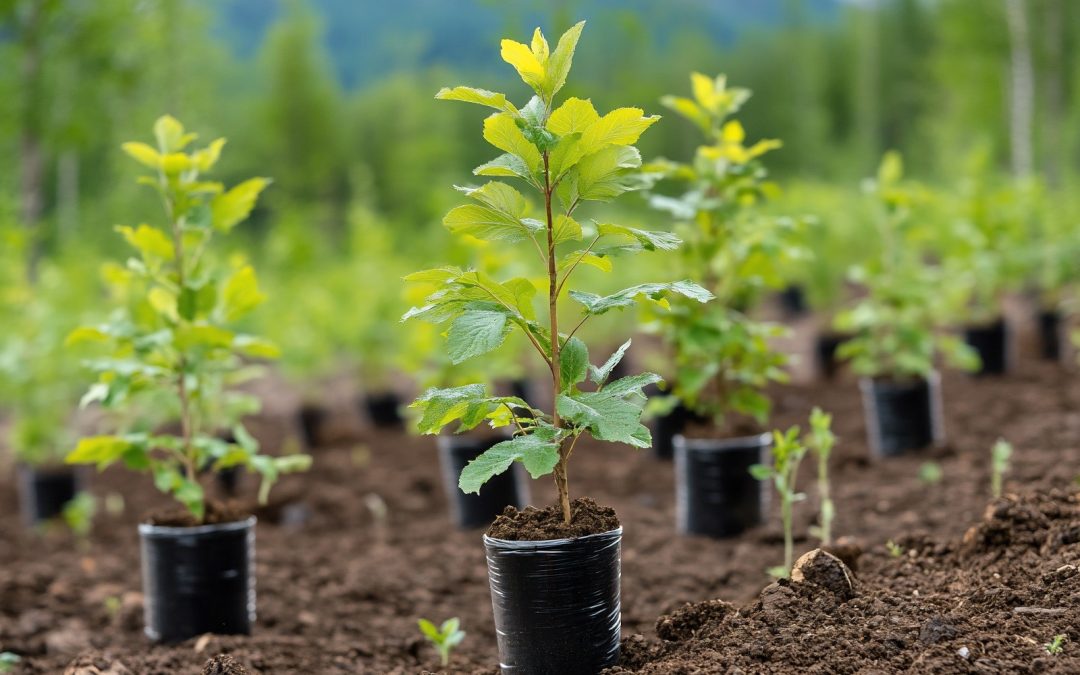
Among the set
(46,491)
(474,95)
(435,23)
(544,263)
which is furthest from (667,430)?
(435,23)

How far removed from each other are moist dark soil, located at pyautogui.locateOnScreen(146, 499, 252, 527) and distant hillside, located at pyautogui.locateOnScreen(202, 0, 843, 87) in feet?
16.4

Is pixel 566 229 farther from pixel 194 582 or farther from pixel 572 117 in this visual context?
pixel 194 582

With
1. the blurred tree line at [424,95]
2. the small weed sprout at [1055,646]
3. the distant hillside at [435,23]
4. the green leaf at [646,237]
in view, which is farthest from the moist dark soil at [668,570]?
the distant hillside at [435,23]

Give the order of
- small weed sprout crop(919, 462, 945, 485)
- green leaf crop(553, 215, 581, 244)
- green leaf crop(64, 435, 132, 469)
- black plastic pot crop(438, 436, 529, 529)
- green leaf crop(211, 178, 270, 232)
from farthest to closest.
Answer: black plastic pot crop(438, 436, 529, 529) → small weed sprout crop(919, 462, 945, 485) → green leaf crop(211, 178, 270, 232) → green leaf crop(64, 435, 132, 469) → green leaf crop(553, 215, 581, 244)

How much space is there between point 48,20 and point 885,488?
36.1ft

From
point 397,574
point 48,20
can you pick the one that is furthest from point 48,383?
point 48,20

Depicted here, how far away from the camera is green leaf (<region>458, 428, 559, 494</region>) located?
7.18 feet

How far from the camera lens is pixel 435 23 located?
114 m

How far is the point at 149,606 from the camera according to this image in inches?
132

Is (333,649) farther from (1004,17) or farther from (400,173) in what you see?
(400,173)

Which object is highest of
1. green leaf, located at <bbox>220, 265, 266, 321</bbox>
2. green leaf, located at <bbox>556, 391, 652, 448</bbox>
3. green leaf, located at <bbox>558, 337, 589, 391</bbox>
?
green leaf, located at <bbox>220, 265, 266, 321</bbox>

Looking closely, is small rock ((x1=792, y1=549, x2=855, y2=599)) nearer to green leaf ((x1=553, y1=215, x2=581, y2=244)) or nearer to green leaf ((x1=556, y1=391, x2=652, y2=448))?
green leaf ((x1=556, y1=391, x2=652, y2=448))

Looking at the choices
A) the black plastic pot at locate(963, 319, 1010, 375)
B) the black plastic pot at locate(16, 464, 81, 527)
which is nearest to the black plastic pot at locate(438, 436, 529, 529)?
the black plastic pot at locate(16, 464, 81, 527)

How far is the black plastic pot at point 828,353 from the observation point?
8273mm
